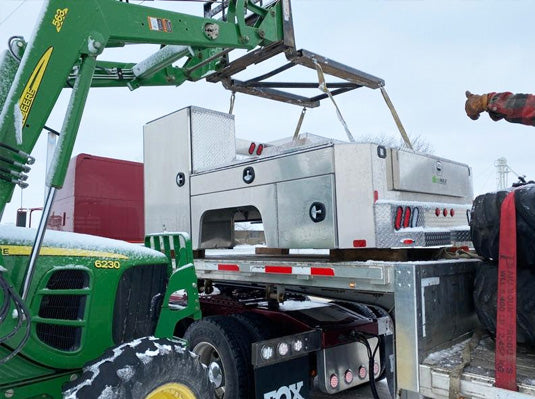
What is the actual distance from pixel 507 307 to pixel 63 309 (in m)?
2.44

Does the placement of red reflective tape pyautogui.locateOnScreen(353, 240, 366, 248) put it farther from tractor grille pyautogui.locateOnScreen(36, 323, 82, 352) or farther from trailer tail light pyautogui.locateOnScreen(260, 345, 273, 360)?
tractor grille pyautogui.locateOnScreen(36, 323, 82, 352)

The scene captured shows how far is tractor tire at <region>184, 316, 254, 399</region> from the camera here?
405 cm

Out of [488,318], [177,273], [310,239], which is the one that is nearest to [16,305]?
[177,273]

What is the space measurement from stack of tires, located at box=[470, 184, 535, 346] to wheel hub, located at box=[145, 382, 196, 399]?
6.14 ft

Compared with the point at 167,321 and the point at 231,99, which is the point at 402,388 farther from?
the point at 231,99

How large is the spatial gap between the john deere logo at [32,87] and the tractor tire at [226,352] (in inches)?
95.0

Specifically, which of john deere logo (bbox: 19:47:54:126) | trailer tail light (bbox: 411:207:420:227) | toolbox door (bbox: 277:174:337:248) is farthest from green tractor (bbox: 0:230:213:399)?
trailer tail light (bbox: 411:207:420:227)

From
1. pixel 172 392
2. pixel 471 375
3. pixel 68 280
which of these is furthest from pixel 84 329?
pixel 471 375

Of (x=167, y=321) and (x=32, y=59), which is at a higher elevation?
(x=32, y=59)

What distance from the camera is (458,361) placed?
2.90 metres

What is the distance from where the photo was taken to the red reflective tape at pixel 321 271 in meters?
3.53

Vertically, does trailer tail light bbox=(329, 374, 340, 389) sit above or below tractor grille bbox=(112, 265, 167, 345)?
below

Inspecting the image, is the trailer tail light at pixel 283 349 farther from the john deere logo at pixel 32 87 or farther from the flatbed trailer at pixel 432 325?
the john deere logo at pixel 32 87

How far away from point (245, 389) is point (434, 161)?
243 cm
